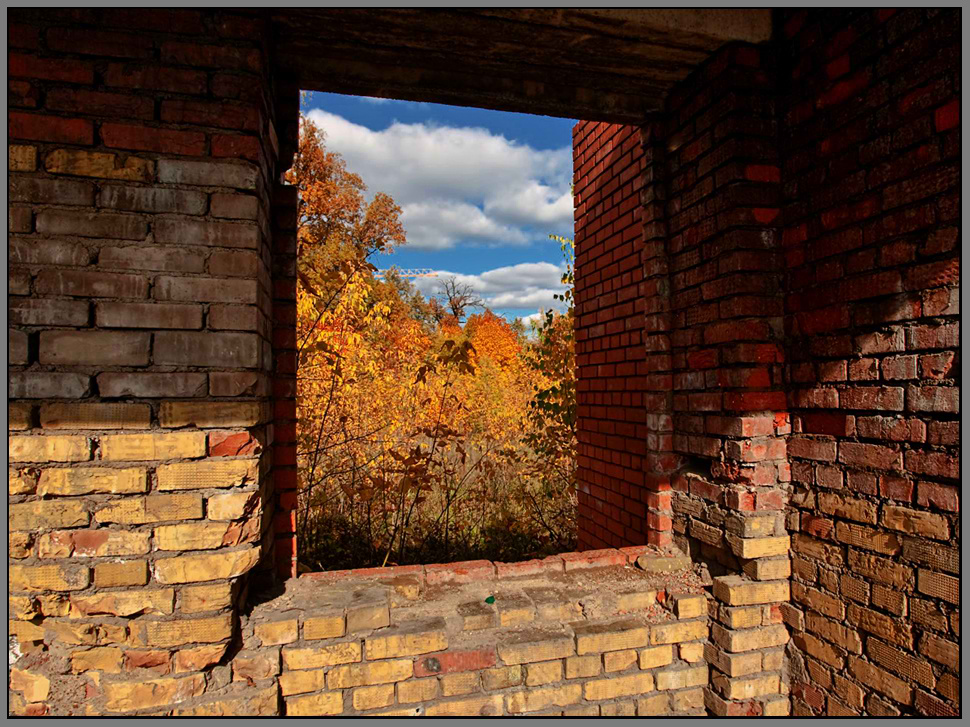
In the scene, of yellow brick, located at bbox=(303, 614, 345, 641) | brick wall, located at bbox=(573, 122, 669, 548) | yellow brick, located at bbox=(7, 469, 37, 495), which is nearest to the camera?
yellow brick, located at bbox=(7, 469, 37, 495)

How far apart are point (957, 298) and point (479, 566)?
2.25 metres

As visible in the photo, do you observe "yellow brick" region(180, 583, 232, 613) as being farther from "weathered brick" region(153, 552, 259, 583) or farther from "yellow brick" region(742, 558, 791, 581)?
"yellow brick" region(742, 558, 791, 581)

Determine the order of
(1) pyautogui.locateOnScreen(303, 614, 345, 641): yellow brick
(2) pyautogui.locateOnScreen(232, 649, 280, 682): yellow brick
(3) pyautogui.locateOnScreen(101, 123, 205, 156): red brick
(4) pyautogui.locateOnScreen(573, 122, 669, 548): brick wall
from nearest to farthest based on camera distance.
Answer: (3) pyautogui.locateOnScreen(101, 123, 205, 156): red brick, (2) pyautogui.locateOnScreen(232, 649, 280, 682): yellow brick, (1) pyautogui.locateOnScreen(303, 614, 345, 641): yellow brick, (4) pyautogui.locateOnScreen(573, 122, 669, 548): brick wall

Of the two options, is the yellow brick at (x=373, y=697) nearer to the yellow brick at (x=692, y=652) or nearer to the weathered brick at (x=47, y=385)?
the yellow brick at (x=692, y=652)

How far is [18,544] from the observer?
1871 mm

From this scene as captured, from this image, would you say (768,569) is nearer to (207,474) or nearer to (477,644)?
(477,644)

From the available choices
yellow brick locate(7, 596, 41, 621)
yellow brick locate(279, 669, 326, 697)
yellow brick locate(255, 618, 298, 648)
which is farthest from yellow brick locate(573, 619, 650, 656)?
yellow brick locate(7, 596, 41, 621)

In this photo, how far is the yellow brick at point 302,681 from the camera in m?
2.17

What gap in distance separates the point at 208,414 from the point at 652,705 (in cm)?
236

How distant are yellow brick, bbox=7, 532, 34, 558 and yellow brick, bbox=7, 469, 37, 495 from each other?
146 millimetres

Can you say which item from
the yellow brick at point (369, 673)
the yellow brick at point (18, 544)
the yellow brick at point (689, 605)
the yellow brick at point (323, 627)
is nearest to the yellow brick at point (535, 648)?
the yellow brick at point (369, 673)

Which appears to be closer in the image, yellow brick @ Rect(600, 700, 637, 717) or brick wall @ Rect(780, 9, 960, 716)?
brick wall @ Rect(780, 9, 960, 716)

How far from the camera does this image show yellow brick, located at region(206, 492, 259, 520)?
1997 millimetres

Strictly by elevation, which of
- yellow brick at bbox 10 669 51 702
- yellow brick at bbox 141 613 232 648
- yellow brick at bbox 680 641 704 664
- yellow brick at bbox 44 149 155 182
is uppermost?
yellow brick at bbox 44 149 155 182
